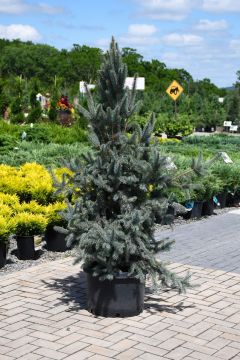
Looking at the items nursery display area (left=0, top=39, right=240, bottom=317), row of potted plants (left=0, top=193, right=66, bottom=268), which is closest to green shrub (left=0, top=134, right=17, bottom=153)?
row of potted plants (left=0, top=193, right=66, bottom=268)

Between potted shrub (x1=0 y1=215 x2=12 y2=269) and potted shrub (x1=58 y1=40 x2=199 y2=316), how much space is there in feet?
5.14

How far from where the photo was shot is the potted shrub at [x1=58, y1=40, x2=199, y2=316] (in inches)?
207

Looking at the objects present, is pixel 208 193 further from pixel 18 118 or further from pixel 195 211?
pixel 18 118

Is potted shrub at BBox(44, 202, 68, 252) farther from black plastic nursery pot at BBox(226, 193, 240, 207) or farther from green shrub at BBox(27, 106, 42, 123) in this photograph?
green shrub at BBox(27, 106, 42, 123)

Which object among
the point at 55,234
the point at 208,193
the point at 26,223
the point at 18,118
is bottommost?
the point at 55,234

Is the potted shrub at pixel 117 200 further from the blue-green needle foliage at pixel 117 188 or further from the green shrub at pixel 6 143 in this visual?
the green shrub at pixel 6 143

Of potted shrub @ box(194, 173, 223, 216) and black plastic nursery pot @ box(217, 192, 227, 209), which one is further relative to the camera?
black plastic nursery pot @ box(217, 192, 227, 209)

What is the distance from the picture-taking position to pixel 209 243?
8812 mm

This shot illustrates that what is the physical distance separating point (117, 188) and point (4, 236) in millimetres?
2063

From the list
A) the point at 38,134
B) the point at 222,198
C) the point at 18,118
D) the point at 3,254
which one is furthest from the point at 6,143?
the point at 18,118

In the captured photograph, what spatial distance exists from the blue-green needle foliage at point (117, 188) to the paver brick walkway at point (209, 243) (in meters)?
2.29

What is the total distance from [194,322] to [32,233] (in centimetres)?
270

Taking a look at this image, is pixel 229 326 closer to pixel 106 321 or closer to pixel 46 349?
pixel 106 321

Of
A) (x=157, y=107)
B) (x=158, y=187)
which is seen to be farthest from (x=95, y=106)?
(x=157, y=107)
